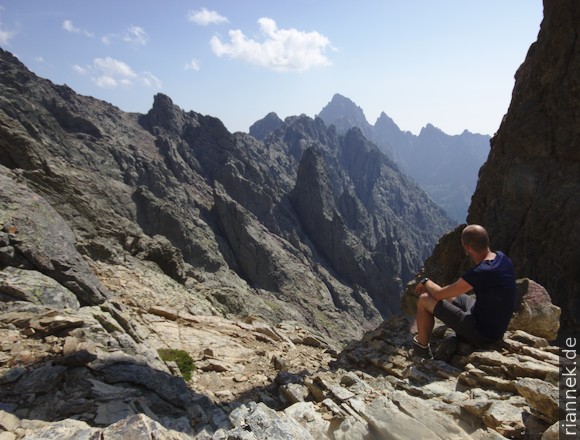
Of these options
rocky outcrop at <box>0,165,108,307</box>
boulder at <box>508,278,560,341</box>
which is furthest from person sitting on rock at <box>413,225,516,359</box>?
rocky outcrop at <box>0,165,108,307</box>

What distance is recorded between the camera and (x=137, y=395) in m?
8.16

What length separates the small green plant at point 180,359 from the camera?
1197 centimetres

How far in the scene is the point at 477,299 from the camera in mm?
8391

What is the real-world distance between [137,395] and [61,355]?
2.01 m

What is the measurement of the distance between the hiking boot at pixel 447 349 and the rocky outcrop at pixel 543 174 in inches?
417

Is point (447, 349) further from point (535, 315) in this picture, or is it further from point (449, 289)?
point (535, 315)

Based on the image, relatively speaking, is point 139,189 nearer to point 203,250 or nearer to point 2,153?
point 203,250

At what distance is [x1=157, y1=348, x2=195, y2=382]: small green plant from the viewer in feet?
39.3

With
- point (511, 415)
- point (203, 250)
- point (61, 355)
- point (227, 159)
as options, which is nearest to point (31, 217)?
point (61, 355)

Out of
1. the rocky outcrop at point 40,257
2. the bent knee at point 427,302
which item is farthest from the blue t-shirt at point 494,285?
the rocky outcrop at point 40,257

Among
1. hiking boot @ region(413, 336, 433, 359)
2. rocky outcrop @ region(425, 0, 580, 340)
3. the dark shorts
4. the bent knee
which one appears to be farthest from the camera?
rocky outcrop @ region(425, 0, 580, 340)

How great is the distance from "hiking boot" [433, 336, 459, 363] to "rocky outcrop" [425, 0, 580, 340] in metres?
10.6

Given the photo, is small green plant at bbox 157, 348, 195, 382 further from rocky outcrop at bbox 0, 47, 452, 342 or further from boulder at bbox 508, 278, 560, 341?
boulder at bbox 508, 278, 560, 341

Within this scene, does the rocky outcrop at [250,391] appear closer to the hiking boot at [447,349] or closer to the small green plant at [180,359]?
the hiking boot at [447,349]
